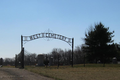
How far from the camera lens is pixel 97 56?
130ft

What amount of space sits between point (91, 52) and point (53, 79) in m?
28.4

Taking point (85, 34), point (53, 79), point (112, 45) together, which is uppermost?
point (85, 34)

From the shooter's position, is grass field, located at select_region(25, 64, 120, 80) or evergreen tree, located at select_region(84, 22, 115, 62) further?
evergreen tree, located at select_region(84, 22, 115, 62)

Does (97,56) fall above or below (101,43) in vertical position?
below

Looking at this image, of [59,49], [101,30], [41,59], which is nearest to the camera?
[41,59]

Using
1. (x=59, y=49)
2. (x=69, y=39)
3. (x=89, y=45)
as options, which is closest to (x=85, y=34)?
(x=89, y=45)

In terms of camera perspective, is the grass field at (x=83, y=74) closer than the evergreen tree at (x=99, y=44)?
Yes

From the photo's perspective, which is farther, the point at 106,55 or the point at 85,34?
the point at 85,34

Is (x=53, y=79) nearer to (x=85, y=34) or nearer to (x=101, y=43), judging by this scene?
(x=101, y=43)

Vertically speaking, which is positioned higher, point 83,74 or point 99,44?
point 99,44

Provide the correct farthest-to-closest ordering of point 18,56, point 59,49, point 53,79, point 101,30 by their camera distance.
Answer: point 59,49 → point 101,30 → point 18,56 → point 53,79

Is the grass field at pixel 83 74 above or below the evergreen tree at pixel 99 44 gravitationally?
below

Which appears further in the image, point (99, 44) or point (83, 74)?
point (99, 44)

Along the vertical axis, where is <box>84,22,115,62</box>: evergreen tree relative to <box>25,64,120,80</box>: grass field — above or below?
above
